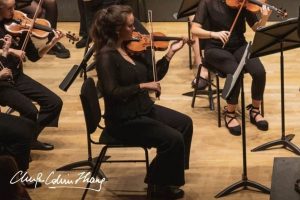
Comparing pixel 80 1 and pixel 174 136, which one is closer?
pixel 174 136

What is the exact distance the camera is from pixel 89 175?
4.82 metres

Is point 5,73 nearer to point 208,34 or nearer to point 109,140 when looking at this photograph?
point 109,140

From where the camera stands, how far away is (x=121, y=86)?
4289mm

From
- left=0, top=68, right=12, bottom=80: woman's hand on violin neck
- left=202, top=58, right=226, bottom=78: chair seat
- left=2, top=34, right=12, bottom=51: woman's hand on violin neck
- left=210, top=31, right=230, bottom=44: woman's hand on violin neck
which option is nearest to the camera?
left=0, top=68, right=12, bottom=80: woman's hand on violin neck

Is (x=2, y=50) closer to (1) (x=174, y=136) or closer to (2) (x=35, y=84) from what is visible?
(2) (x=35, y=84)

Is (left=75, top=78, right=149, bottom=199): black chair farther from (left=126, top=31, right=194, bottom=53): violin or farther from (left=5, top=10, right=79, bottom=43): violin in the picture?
(left=5, top=10, right=79, bottom=43): violin

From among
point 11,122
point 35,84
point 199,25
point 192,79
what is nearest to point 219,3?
point 199,25

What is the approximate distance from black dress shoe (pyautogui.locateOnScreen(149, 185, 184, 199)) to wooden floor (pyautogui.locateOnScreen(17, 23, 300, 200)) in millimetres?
65

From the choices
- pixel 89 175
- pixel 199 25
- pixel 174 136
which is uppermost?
pixel 199 25

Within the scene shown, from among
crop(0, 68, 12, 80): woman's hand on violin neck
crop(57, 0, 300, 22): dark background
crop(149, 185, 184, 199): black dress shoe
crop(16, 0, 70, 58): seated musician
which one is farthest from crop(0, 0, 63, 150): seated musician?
crop(57, 0, 300, 22): dark background

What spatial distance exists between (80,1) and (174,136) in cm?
371

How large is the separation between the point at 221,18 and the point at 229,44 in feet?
0.78

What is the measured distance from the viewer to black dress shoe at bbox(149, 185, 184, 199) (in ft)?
→ 14.6

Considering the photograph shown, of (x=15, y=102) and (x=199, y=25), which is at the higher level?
(x=199, y=25)
